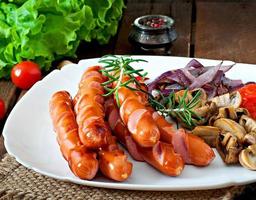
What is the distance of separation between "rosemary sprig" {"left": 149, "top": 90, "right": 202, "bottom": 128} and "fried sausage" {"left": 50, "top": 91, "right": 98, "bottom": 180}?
20 cm

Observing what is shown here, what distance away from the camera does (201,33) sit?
7.77 feet

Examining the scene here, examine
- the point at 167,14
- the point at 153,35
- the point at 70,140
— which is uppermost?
the point at 70,140

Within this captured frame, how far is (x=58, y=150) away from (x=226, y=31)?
3.47 ft

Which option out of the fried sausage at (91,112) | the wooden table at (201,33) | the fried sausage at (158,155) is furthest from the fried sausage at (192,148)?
the wooden table at (201,33)

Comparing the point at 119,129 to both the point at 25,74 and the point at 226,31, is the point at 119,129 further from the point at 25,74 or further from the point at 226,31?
the point at 226,31

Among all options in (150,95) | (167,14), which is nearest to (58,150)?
(150,95)

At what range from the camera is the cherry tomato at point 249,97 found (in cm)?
161

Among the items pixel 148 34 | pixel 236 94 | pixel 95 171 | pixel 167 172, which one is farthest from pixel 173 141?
pixel 148 34

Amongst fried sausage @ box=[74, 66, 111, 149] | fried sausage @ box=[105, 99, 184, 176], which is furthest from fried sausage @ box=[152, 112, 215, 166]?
fried sausage @ box=[74, 66, 111, 149]

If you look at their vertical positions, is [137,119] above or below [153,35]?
above

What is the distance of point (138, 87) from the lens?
1.52 metres

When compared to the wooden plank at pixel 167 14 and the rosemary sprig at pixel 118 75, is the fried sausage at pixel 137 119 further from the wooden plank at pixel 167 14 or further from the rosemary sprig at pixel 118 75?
the wooden plank at pixel 167 14

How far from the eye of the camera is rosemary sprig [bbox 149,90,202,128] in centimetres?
152

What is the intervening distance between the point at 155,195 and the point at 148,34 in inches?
34.3
